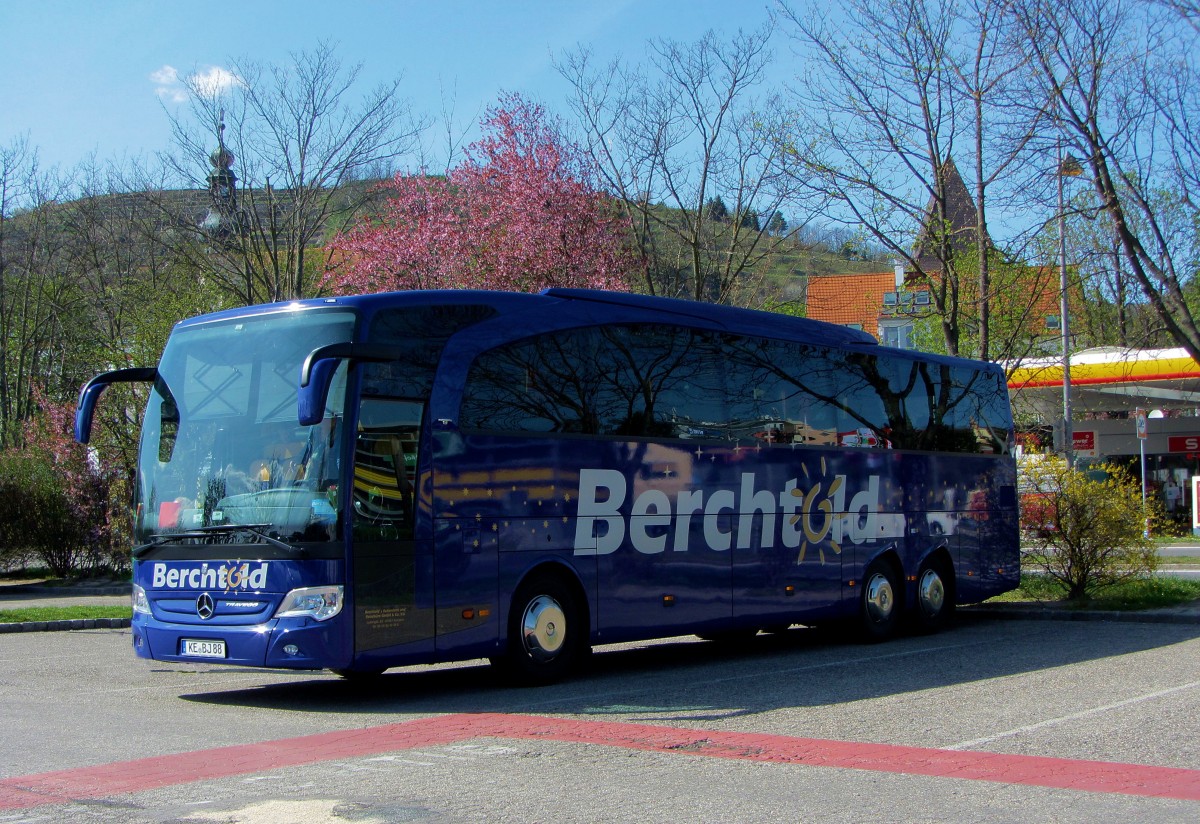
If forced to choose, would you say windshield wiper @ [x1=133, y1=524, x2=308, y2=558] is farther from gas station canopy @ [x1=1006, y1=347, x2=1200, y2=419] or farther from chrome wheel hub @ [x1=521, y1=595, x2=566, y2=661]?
gas station canopy @ [x1=1006, y1=347, x2=1200, y2=419]

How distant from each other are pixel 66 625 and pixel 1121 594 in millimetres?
15634

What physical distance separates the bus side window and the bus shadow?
1534 millimetres

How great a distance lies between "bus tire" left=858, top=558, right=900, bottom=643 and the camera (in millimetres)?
16234

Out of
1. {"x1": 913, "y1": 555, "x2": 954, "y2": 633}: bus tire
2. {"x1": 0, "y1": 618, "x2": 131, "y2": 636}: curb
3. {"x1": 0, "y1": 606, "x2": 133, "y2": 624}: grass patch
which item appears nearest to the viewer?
{"x1": 913, "y1": 555, "x2": 954, "y2": 633}: bus tire

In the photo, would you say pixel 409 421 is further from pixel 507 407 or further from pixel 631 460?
pixel 631 460

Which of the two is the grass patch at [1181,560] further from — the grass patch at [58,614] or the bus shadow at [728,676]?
the grass patch at [58,614]

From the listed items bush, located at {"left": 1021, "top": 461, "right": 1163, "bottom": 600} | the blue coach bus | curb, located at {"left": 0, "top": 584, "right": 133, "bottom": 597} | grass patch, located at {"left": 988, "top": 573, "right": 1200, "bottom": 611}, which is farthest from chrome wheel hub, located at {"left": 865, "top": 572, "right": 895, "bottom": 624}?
curb, located at {"left": 0, "top": 584, "right": 133, "bottom": 597}

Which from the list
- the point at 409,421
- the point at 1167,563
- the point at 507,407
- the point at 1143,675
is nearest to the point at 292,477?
the point at 409,421

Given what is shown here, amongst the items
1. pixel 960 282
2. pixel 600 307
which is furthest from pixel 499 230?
pixel 600 307

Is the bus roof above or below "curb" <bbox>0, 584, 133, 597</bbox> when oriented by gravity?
above

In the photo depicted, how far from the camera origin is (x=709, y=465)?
1380 cm

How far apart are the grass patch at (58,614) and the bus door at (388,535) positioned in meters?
10.3

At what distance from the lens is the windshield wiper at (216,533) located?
1025 cm

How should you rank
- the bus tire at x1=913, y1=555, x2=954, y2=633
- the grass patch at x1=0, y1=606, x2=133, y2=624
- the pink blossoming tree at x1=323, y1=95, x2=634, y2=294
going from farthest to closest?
the pink blossoming tree at x1=323, y1=95, x2=634, y2=294 → the grass patch at x1=0, y1=606, x2=133, y2=624 → the bus tire at x1=913, y1=555, x2=954, y2=633
